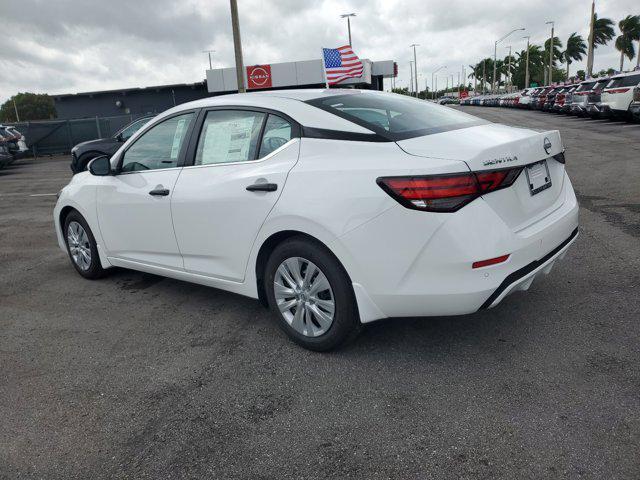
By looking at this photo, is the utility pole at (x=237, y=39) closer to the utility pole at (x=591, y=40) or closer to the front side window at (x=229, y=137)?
the front side window at (x=229, y=137)

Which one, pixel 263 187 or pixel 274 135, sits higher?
pixel 274 135

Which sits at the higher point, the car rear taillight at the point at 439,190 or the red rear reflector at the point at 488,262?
the car rear taillight at the point at 439,190

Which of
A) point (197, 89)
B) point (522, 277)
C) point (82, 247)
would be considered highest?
point (197, 89)

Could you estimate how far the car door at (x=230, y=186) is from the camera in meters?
3.41

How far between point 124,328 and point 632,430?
3.29 m

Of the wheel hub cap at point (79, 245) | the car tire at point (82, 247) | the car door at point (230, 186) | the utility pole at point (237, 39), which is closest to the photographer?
the car door at point (230, 186)

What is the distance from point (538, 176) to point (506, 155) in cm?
44

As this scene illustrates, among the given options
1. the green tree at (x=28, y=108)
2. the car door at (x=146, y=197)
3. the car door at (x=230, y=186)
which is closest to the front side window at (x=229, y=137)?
the car door at (x=230, y=186)

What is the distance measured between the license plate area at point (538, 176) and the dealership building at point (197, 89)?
3745 centimetres

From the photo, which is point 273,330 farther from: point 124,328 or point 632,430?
point 632,430

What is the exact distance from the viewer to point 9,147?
730 inches

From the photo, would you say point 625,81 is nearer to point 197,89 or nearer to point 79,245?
point 79,245

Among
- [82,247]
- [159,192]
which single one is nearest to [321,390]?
[159,192]

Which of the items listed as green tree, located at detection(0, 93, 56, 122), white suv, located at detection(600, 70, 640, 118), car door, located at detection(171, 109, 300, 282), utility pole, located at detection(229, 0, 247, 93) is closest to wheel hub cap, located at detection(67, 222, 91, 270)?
car door, located at detection(171, 109, 300, 282)
